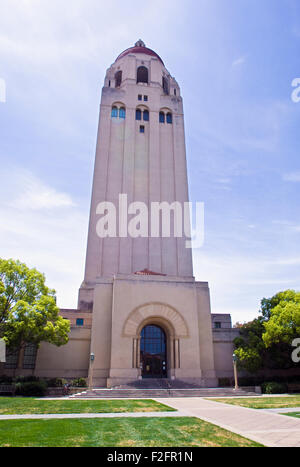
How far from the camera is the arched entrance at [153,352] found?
29.5m

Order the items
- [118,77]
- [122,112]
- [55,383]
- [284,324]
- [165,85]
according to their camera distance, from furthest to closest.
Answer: [165,85] → [118,77] → [122,112] → [284,324] → [55,383]

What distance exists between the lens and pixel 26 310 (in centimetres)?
2377

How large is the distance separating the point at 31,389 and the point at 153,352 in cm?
1226

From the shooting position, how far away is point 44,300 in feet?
82.4

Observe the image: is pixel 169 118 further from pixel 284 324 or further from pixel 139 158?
pixel 284 324

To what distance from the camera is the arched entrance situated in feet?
96.9

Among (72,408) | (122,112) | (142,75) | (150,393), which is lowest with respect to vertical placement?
(150,393)

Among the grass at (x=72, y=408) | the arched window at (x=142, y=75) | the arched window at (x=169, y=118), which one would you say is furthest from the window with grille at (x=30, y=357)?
the arched window at (x=142, y=75)

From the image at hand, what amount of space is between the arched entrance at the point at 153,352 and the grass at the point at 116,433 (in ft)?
67.0

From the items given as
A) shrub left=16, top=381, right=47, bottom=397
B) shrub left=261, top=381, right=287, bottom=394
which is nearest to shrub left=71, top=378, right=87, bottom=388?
shrub left=16, top=381, right=47, bottom=397

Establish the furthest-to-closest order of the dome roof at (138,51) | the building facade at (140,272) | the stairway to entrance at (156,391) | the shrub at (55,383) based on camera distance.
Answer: the dome roof at (138,51), the building facade at (140,272), the shrub at (55,383), the stairway to entrance at (156,391)

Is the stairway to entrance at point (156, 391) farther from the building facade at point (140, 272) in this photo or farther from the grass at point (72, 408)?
the grass at point (72, 408)

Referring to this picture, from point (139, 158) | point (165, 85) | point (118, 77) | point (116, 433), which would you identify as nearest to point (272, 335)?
point (116, 433)
